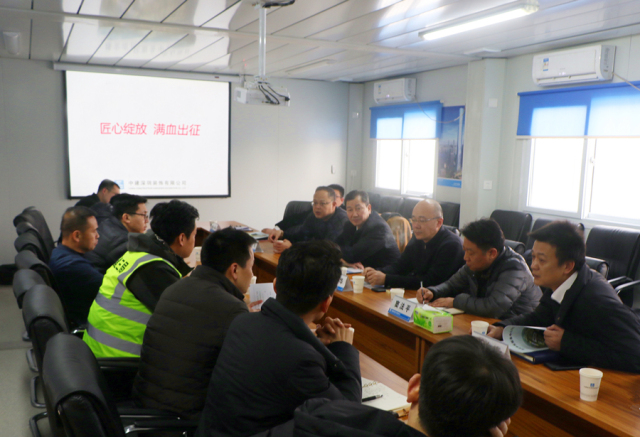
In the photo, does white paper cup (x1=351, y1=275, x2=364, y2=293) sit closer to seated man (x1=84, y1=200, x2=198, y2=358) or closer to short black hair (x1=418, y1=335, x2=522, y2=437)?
seated man (x1=84, y1=200, x2=198, y2=358)

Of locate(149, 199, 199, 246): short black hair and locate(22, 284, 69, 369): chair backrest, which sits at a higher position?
Answer: locate(149, 199, 199, 246): short black hair

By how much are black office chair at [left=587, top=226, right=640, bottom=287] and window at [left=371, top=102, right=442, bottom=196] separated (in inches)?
104

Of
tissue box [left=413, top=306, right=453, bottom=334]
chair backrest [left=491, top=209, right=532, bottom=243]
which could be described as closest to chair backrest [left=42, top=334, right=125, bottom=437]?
tissue box [left=413, top=306, right=453, bottom=334]

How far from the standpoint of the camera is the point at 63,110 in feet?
20.8

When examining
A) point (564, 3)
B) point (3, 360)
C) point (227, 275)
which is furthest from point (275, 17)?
point (3, 360)

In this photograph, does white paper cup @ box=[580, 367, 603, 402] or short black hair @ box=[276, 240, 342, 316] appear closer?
short black hair @ box=[276, 240, 342, 316]

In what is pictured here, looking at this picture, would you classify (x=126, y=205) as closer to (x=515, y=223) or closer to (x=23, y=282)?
(x=23, y=282)

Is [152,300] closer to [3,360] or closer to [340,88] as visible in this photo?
[3,360]

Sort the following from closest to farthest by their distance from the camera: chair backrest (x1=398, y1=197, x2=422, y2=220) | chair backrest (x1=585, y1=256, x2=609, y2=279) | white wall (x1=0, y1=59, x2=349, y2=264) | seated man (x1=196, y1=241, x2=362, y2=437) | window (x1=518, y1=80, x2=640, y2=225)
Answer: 1. seated man (x1=196, y1=241, x2=362, y2=437)
2. chair backrest (x1=585, y1=256, x2=609, y2=279)
3. window (x1=518, y1=80, x2=640, y2=225)
4. white wall (x1=0, y1=59, x2=349, y2=264)
5. chair backrest (x1=398, y1=197, x2=422, y2=220)

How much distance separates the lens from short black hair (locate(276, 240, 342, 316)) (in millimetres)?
1518

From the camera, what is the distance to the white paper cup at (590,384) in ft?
5.37

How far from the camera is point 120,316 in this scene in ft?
6.67

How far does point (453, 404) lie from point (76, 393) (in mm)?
834

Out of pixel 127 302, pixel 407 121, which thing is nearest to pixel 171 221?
pixel 127 302
